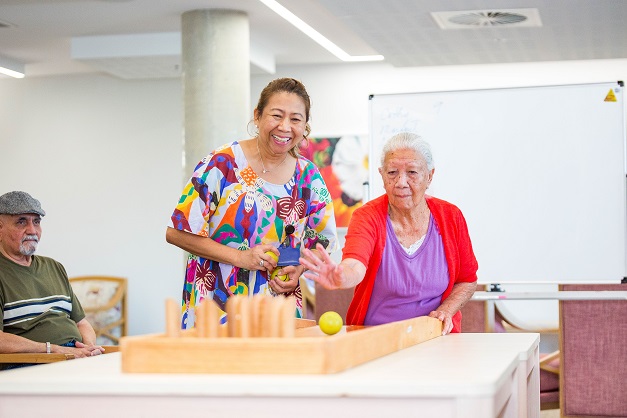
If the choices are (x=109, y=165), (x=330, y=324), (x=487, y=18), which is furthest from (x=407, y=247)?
(x=109, y=165)

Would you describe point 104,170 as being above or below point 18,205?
above

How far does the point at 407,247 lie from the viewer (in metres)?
3.08

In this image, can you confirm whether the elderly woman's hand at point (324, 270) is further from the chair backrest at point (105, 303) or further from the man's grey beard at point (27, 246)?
the chair backrest at point (105, 303)

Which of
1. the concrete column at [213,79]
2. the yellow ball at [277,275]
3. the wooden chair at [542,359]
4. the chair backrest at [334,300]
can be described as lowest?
the wooden chair at [542,359]

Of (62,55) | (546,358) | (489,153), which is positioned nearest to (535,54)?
(489,153)

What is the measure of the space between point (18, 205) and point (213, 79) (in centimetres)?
306

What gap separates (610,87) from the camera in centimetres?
521

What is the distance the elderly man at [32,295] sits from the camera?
13.6 feet

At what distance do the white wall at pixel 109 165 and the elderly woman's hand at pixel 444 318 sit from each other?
656cm

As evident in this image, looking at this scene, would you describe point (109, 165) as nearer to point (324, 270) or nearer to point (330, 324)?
point (324, 270)

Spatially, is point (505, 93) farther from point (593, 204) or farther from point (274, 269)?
point (274, 269)

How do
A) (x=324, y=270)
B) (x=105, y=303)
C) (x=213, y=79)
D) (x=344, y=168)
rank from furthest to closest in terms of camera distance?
(x=105, y=303) < (x=344, y=168) < (x=213, y=79) < (x=324, y=270)

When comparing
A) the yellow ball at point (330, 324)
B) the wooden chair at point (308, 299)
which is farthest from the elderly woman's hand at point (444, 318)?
the wooden chair at point (308, 299)

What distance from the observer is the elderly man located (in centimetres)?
416
